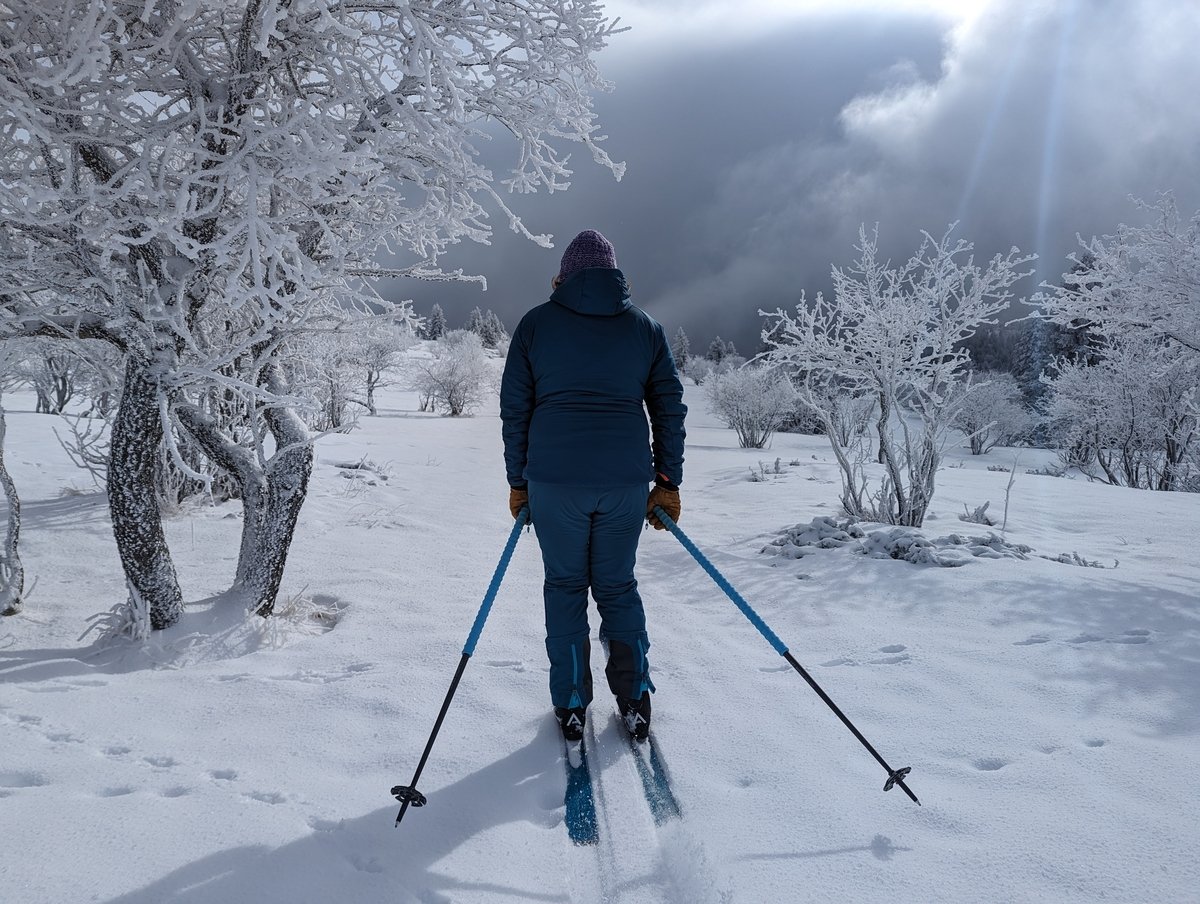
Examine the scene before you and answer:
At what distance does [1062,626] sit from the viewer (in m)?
3.43

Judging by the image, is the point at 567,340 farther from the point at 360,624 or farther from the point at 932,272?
the point at 932,272

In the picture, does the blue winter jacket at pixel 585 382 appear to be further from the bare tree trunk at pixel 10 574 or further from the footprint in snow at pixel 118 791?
the bare tree trunk at pixel 10 574

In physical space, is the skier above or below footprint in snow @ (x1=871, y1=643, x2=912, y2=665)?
above

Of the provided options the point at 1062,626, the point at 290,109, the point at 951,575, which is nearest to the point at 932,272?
the point at 951,575

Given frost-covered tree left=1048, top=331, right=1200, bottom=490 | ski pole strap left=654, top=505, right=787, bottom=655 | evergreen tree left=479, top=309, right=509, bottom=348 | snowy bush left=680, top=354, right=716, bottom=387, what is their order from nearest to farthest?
ski pole strap left=654, top=505, right=787, bottom=655 < frost-covered tree left=1048, top=331, right=1200, bottom=490 < snowy bush left=680, top=354, right=716, bottom=387 < evergreen tree left=479, top=309, right=509, bottom=348

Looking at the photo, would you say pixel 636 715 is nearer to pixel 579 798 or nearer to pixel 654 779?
pixel 654 779

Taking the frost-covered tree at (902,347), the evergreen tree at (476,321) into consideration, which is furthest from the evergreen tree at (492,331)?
the frost-covered tree at (902,347)

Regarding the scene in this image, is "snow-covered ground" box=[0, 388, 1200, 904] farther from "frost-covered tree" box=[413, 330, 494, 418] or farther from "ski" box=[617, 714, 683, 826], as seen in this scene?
"frost-covered tree" box=[413, 330, 494, 418]

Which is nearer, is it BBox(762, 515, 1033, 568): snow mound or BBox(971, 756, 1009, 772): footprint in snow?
BBox(971, 756, 1009, 772): footprint in snow

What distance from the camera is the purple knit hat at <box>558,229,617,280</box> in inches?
97.0

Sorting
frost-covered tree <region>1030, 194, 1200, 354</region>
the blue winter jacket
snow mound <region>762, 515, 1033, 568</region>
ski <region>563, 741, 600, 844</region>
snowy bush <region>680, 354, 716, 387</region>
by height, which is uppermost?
snowy bush <region>680, 354, 716, 387</region>

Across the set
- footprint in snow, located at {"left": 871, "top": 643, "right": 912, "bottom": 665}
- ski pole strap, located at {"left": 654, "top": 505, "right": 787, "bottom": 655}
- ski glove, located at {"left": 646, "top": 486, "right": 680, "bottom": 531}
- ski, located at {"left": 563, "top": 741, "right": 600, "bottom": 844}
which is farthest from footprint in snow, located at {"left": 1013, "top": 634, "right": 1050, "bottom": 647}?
ski, located at {"left": 563, "top": 741, "right": 600, "bottom": 844}

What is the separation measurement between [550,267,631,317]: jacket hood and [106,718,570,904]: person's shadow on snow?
178 cm

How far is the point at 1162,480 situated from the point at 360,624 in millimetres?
18436
